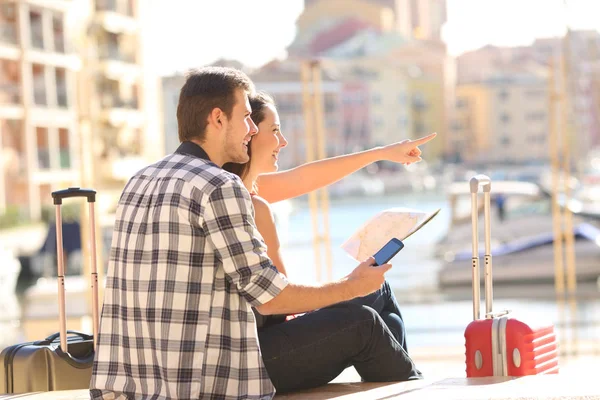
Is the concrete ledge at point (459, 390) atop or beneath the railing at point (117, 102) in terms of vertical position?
beneath

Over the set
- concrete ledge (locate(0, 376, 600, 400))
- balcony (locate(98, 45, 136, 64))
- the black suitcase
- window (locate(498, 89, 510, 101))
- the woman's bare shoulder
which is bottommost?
concrete ledge (locate(0, 376, 600, 400))

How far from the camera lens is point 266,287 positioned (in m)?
1.71

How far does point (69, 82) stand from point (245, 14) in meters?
6.29

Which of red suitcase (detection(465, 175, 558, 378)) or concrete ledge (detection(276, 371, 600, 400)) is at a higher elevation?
red suitcase (detection(465, 175, 558, 378))

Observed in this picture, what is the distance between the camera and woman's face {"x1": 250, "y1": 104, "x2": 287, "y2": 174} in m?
2.15

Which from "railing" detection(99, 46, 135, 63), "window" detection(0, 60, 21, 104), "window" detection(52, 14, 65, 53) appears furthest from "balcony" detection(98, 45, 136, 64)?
"window" detection(0, 60, 21, 104)

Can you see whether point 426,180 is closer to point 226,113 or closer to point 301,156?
point 301,156

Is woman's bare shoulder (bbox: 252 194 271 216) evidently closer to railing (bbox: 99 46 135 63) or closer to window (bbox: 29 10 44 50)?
window (bbox: 29 10 44 50)

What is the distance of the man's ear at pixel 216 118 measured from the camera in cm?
179

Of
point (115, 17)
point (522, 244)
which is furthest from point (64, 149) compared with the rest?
point (522, 244)

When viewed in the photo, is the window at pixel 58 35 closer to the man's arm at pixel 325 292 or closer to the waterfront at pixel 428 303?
the waterfront at pixel 428 303

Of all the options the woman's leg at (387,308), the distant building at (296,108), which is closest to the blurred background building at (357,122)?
the distant building at (296,108)

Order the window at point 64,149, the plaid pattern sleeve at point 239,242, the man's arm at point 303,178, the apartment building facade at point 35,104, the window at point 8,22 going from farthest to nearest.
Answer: the window at point 64,149, the window at point 8,22, the apartment building facade at point 35,104, the man's arm at point 303,178, the plaid pattern sleeve at point 239,242

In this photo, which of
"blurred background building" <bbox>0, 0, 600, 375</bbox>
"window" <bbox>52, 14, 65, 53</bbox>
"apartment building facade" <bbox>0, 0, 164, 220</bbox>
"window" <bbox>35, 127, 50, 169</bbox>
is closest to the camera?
"blurred background building" <bbox>0, 0, 600, 375</bbox>
